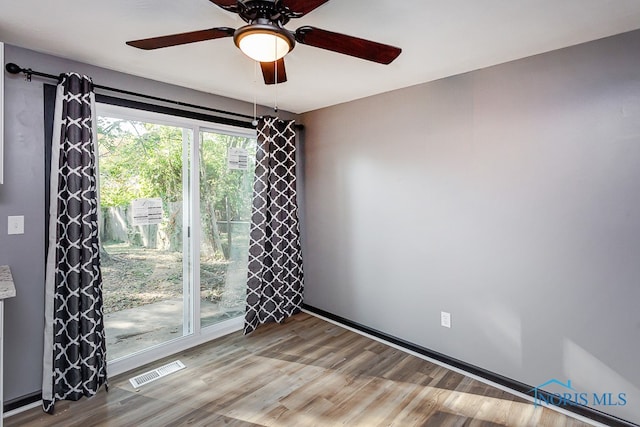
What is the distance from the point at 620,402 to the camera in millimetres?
1936

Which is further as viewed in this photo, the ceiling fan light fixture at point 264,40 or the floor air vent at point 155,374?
Answer: the floor air vent at point 155,374

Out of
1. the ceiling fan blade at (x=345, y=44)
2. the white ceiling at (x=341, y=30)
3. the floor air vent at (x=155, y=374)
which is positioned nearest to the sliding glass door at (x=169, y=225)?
the floor air vent at (x=155, y=374)

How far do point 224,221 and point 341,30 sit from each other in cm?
208

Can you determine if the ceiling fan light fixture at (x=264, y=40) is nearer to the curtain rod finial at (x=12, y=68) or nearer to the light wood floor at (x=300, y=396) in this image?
the curtain rod finial at (x=12, y=68)

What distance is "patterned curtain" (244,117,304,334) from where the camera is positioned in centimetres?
330

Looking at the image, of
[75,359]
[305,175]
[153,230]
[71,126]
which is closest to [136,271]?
[153,230]

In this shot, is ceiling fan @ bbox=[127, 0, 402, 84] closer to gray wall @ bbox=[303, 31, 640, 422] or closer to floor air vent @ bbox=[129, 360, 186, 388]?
gray wall @ bbox=[303, 31, 640, 422]

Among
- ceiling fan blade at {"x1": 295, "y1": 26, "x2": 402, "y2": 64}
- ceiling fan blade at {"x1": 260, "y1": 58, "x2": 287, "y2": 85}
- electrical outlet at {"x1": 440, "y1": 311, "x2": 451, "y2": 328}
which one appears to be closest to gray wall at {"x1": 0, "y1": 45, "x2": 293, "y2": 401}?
ceiling fan blade at {"x1": 260, "y1": 58, "x2": 287, "y2": 85}

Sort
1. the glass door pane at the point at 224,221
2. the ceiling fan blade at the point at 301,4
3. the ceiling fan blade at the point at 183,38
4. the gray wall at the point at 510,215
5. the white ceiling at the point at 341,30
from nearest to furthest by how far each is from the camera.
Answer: the ceiling fan blade at the point at 301,4 < the ceiling fan blade at the point at 183,38 < the white ceiling at the point at 341,30 < the gray wall at the point at 510,215 < the glass door pane at the point at 224,221

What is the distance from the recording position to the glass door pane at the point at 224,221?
3102 mm

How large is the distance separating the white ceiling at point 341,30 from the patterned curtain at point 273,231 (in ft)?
2.87

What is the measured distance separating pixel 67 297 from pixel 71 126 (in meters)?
1.12

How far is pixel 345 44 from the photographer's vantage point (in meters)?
1.51

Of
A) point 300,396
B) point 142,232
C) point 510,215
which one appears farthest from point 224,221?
point 510,215
